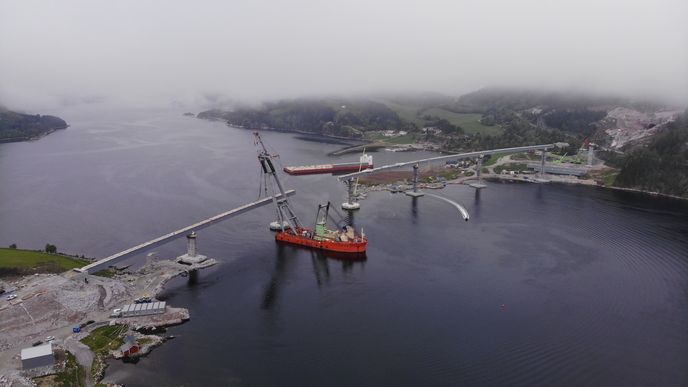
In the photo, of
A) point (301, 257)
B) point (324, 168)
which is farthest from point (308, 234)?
point (324, 168)

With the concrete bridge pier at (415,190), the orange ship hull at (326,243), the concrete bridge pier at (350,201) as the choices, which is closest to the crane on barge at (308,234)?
the orange ship hull at (326,243)

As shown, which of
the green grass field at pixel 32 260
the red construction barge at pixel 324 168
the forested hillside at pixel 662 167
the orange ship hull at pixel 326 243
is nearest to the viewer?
the green grass field at pixel 32 260

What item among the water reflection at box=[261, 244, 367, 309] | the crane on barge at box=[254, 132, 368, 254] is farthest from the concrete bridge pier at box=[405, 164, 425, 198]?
the water reflection at box=[261, 244, 367, 309]

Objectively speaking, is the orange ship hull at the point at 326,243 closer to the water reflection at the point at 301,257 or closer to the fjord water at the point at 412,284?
the water reflection at the point at 301,257

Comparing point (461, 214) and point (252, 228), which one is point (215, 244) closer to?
point (252, 228)

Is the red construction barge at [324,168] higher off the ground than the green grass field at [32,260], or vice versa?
the red construction barge at [324,168]

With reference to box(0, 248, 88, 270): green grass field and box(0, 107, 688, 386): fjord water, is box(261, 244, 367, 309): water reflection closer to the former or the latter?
box(0, 107, 688, 386): fjord water

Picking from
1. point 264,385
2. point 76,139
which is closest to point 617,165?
point 264,385
